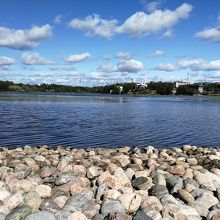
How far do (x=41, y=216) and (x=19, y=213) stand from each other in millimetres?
613

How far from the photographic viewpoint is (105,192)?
11562 mm

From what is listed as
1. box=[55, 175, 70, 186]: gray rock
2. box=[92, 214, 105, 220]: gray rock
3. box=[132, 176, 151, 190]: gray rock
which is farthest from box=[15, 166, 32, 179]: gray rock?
box=[92, 214, 105, 220]: gray rock

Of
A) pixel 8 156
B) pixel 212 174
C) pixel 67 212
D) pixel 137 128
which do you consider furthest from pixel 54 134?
pixel 67 212

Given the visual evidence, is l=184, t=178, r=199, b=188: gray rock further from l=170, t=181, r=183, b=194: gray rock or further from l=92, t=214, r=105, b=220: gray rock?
l=92, t=214, r=105, b=220: gray rock

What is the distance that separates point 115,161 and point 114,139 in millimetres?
15299

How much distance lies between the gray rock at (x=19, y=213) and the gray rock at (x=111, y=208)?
6.34 feet

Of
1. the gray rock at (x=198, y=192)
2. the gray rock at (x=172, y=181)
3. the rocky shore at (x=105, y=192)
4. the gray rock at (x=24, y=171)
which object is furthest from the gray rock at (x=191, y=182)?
the gray rock at (x=24, y=171)

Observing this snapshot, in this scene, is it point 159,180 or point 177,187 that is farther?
point 159,180

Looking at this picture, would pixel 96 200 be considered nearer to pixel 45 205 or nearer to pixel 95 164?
pixel 45 205

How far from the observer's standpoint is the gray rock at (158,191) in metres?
11.9

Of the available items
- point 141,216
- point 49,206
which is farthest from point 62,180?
point 141,216

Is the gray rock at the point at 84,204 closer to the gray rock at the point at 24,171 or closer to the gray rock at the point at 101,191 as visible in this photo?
the gray rock at the point at 101,191

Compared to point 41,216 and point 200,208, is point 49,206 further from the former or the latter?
point 200,208

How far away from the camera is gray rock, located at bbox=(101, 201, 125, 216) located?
1045 cm
